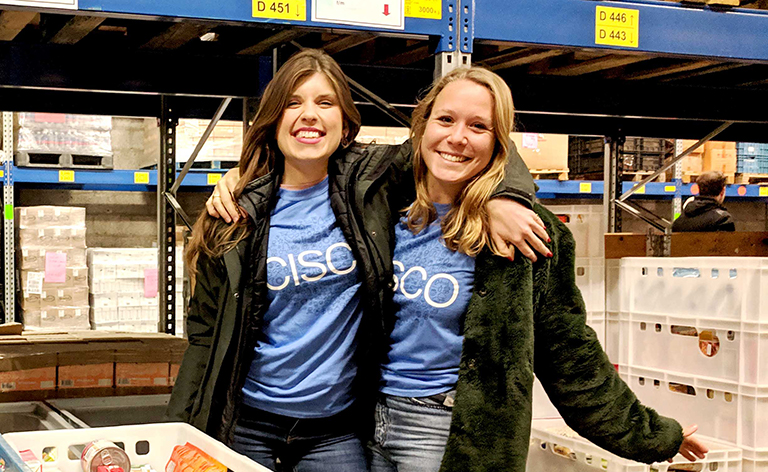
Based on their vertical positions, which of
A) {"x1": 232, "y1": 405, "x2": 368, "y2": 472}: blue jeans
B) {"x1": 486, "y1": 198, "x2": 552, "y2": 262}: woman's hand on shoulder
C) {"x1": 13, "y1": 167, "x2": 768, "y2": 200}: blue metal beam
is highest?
{"x1": 13, "y1": 167, "x2": 768, "y2": 200}: blue metal beam

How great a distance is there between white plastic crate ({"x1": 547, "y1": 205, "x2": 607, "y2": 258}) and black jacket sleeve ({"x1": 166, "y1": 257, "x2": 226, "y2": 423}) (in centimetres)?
200

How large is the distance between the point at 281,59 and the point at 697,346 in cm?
210

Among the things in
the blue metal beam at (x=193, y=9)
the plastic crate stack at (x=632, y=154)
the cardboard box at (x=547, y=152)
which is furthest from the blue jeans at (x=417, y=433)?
the plastic crate stack at (x=632, y=154)

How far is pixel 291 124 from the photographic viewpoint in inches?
84.1

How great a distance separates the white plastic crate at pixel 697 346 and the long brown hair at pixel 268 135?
5.59 feet

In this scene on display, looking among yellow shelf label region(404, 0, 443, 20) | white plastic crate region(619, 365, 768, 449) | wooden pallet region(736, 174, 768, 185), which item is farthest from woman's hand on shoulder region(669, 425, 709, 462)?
wooden pallet region(736, 174, 768, 185)

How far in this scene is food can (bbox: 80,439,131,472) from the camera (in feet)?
5.84

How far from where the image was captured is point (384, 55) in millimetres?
3967

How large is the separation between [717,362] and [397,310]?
66.2 inches

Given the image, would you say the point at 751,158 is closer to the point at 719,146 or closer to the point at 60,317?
the point at 719,146

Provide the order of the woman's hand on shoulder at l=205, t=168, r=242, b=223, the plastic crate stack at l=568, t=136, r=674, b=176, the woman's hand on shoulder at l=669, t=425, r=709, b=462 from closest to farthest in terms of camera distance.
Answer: the woman's hand on shoulder at l=205, t=168, r=242, b=223, the woman's hand on shoulder at l=669, t=425, r=709, b=462, the plastic crate stack at l=568, t=136, r=674, b=176

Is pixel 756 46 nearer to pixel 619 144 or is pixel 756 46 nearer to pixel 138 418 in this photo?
pixel 619 144

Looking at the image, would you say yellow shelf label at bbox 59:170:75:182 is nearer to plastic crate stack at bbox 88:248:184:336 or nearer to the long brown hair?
plastic crate stack at bbox 88:248:184:336

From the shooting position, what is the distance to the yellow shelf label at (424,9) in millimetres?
2893
